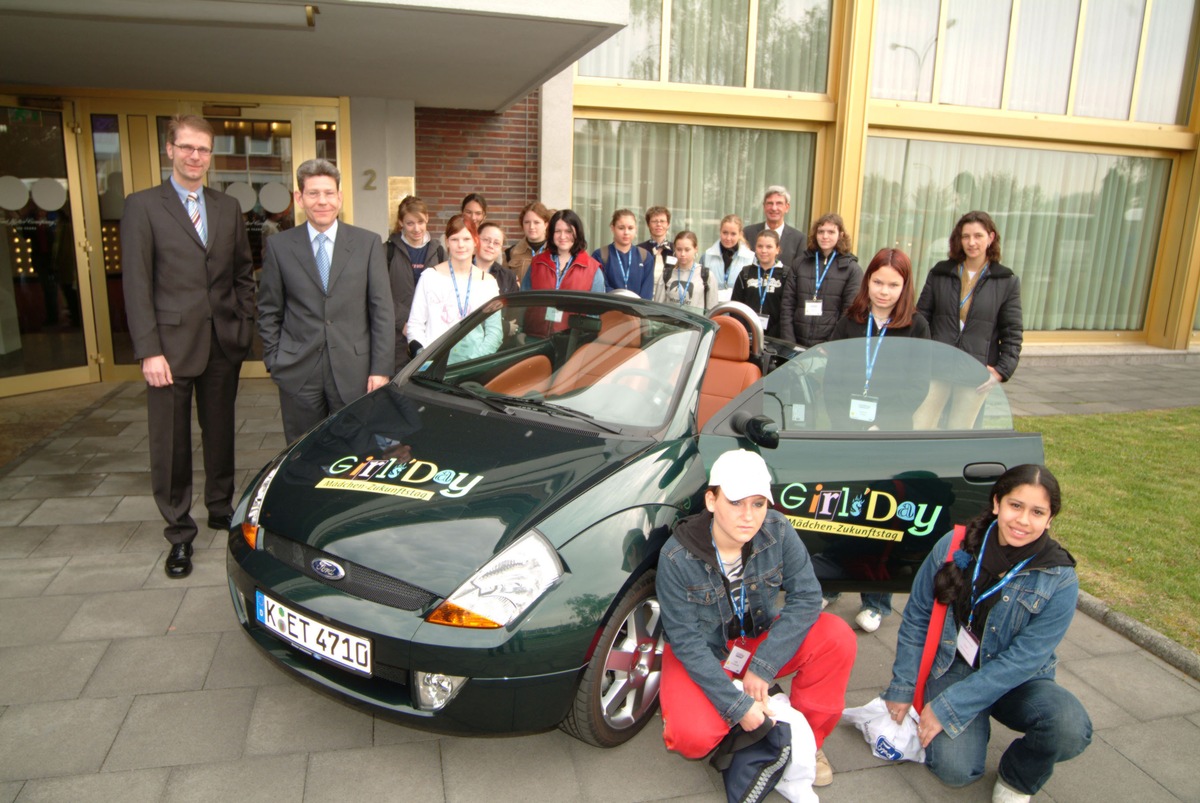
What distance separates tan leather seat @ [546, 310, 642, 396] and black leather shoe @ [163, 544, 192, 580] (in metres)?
2.07

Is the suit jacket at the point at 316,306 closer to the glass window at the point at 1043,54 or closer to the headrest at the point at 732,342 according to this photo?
the headrest at the point at 732,342

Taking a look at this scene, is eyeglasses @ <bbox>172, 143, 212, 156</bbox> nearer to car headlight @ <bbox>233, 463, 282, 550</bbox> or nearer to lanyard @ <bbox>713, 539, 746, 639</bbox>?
car headlight @ <bbox>233, 463, 282, 550</bbox>

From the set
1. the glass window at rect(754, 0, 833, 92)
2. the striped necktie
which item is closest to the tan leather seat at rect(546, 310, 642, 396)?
the striped necktie

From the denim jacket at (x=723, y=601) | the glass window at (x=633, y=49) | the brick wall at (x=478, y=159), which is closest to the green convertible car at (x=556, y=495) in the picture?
the denim jacket at (x=723, y=601)

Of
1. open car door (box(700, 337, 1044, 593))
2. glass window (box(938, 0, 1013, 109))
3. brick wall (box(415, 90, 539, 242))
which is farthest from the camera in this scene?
glass window (box(938, 0, 1013, 109))

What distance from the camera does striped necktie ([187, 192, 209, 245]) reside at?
160 inches

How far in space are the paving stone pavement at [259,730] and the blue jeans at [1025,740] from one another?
113mm

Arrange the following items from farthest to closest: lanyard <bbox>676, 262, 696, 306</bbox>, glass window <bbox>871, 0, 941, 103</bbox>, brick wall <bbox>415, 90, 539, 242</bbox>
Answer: glass window <bbox>871, 0, 941, 103</bbox>
brick wall <bbox>415, 90, 539, 242</bbox>
lanyard <bbox>676, 262, 696, 306</bbox>

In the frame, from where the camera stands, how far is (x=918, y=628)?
298 centimetres

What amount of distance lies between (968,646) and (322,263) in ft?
11.3

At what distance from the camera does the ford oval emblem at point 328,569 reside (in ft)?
8.66

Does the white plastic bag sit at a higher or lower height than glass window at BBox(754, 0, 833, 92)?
lower

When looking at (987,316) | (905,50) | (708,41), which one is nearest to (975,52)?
(905,50)

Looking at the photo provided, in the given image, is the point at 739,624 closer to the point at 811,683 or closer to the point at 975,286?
the point at 811,683
